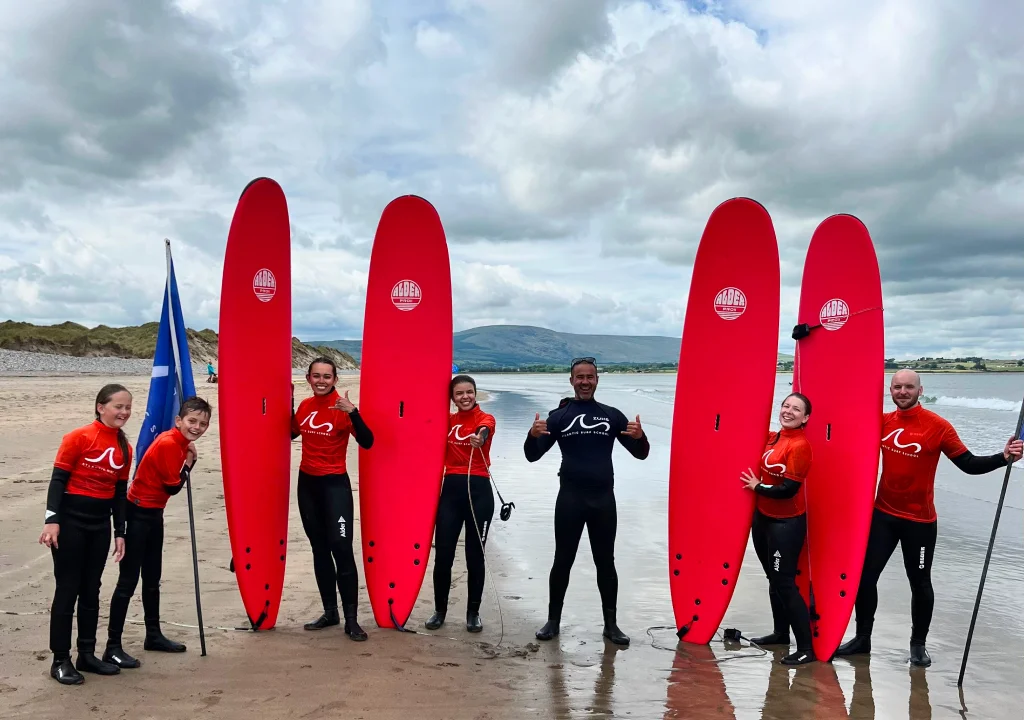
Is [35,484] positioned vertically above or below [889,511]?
below

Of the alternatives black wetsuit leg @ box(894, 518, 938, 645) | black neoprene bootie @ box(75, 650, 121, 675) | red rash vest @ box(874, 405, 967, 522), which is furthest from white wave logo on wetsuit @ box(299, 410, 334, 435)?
black wetsuit leg @ box(894, 518, 938, 645)

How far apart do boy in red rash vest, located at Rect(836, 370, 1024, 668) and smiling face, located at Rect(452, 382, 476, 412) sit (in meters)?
2.38

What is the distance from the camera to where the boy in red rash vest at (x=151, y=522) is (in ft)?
11.8

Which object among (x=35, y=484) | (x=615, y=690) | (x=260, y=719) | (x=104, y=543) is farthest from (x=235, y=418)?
(x=35, y=484)

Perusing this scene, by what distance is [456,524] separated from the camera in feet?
14.4

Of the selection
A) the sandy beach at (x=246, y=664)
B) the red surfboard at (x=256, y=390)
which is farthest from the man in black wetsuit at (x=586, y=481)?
the red surfboard at (x=256, y=390)

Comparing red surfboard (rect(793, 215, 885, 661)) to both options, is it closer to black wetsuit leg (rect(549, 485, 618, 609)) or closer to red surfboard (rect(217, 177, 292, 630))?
black wetsuit leg (rect(549, 485, 618, 609))

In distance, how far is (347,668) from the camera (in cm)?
365

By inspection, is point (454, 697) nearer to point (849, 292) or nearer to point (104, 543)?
point (104, 543)

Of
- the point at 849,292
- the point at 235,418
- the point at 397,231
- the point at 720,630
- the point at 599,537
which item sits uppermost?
the point at 397,231

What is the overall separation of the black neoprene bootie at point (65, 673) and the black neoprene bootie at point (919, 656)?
4217 millimetres

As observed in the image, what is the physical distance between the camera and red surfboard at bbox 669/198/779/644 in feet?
14.9

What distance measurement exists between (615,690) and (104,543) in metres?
2.55

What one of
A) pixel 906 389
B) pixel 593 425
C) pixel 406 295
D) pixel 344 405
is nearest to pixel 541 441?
pixel 593 425
